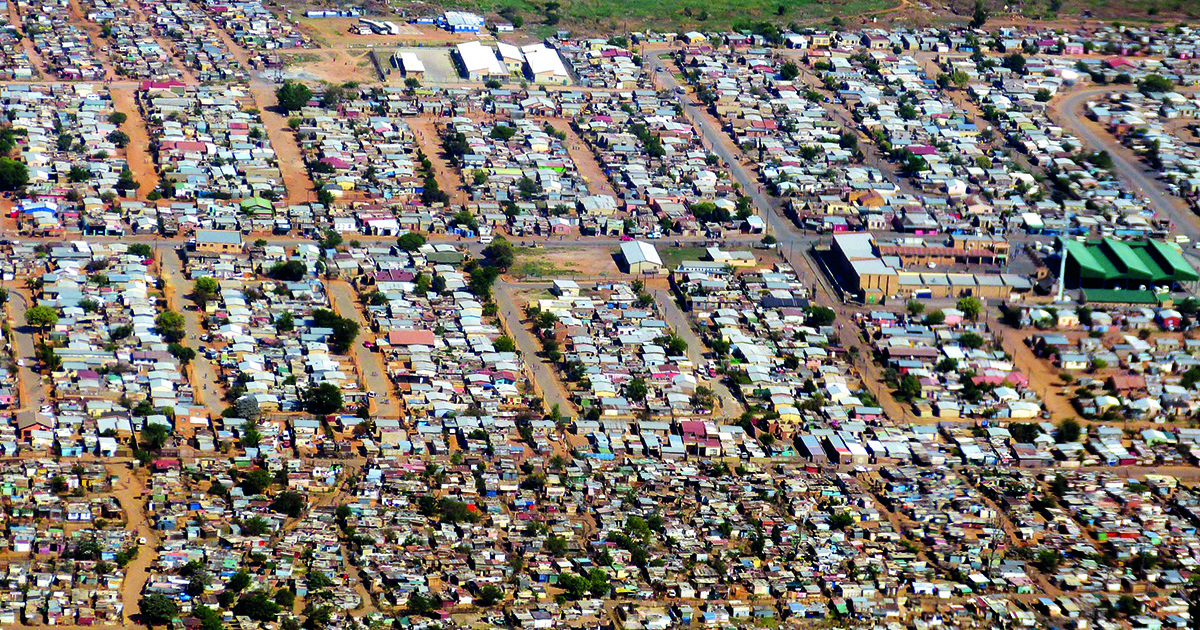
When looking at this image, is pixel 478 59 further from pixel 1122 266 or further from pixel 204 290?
pixel 1122 266

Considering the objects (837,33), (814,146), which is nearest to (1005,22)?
(837,33)

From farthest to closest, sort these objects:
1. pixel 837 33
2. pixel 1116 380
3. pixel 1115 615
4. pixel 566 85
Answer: pixel 837 33
pixel 566 85
pixel 1116 380
pixel 1115 615

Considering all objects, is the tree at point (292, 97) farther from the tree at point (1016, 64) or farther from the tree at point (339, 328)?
the tree at point (1016, 64)

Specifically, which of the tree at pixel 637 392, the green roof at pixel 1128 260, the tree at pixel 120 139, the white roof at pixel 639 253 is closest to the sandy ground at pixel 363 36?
the tree at pixel 120 139

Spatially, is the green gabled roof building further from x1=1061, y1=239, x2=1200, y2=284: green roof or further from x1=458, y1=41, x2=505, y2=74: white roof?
x1=458, y1=41, x2=505, y2=74: white roof

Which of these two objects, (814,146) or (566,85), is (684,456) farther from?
(566,85)

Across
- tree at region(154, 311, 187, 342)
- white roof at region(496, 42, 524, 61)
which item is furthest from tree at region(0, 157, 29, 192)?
white roof at region(496, 42, 524, 61)
